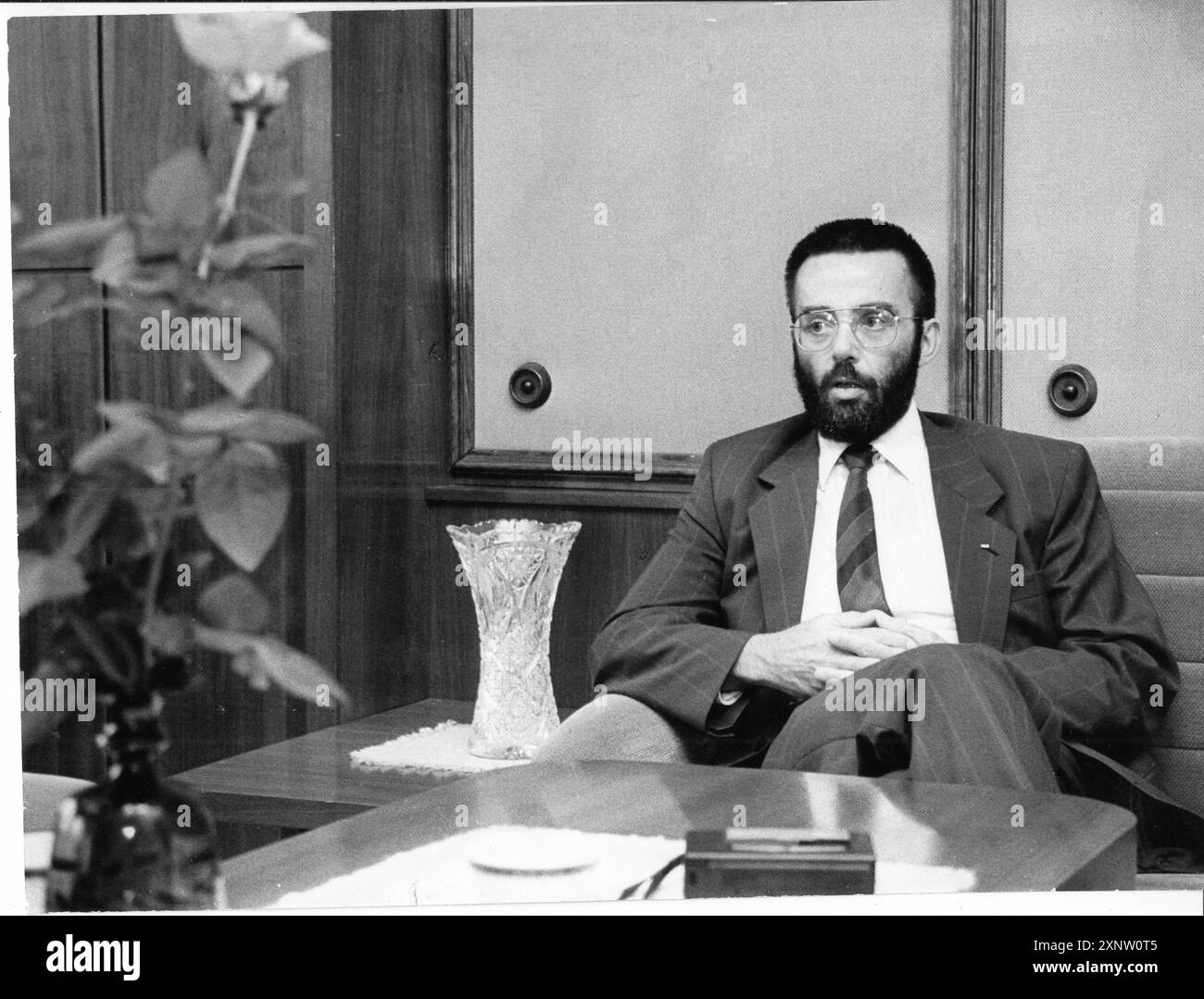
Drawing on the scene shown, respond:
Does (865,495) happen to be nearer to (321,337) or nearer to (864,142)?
(864,142)

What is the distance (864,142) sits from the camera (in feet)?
5.49

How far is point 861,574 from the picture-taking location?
157cm

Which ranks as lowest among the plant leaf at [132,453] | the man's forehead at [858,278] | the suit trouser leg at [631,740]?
the suit trouser leg at [631,740]

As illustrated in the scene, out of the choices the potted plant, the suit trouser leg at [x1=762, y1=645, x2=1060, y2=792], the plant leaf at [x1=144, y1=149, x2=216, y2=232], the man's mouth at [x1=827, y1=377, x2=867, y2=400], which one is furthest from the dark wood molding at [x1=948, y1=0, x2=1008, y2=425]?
the plant leaf at [x1=144, y1=149, x2=216, y2=232]

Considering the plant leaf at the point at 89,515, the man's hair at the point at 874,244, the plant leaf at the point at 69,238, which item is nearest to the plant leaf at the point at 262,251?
the plant leaf at the point at 69,238

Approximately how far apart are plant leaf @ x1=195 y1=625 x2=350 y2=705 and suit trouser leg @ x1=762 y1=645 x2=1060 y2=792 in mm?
562

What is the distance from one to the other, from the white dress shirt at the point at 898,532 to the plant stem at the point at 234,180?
70cm

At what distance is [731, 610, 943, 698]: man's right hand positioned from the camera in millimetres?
1501

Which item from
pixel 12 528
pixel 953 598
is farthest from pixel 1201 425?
pixel 12 528

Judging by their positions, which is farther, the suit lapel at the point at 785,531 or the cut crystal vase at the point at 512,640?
the cut crystal vase at the point at 512,640

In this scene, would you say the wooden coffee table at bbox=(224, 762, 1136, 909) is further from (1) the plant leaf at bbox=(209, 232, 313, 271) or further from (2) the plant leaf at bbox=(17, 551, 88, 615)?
(1) the plant leaf at bbox=(209, 232, 313, 271)

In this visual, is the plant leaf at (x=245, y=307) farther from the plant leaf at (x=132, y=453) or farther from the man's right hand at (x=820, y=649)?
the man's right hand at (x=820, y=649)

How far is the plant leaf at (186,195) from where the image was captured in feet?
3.79
